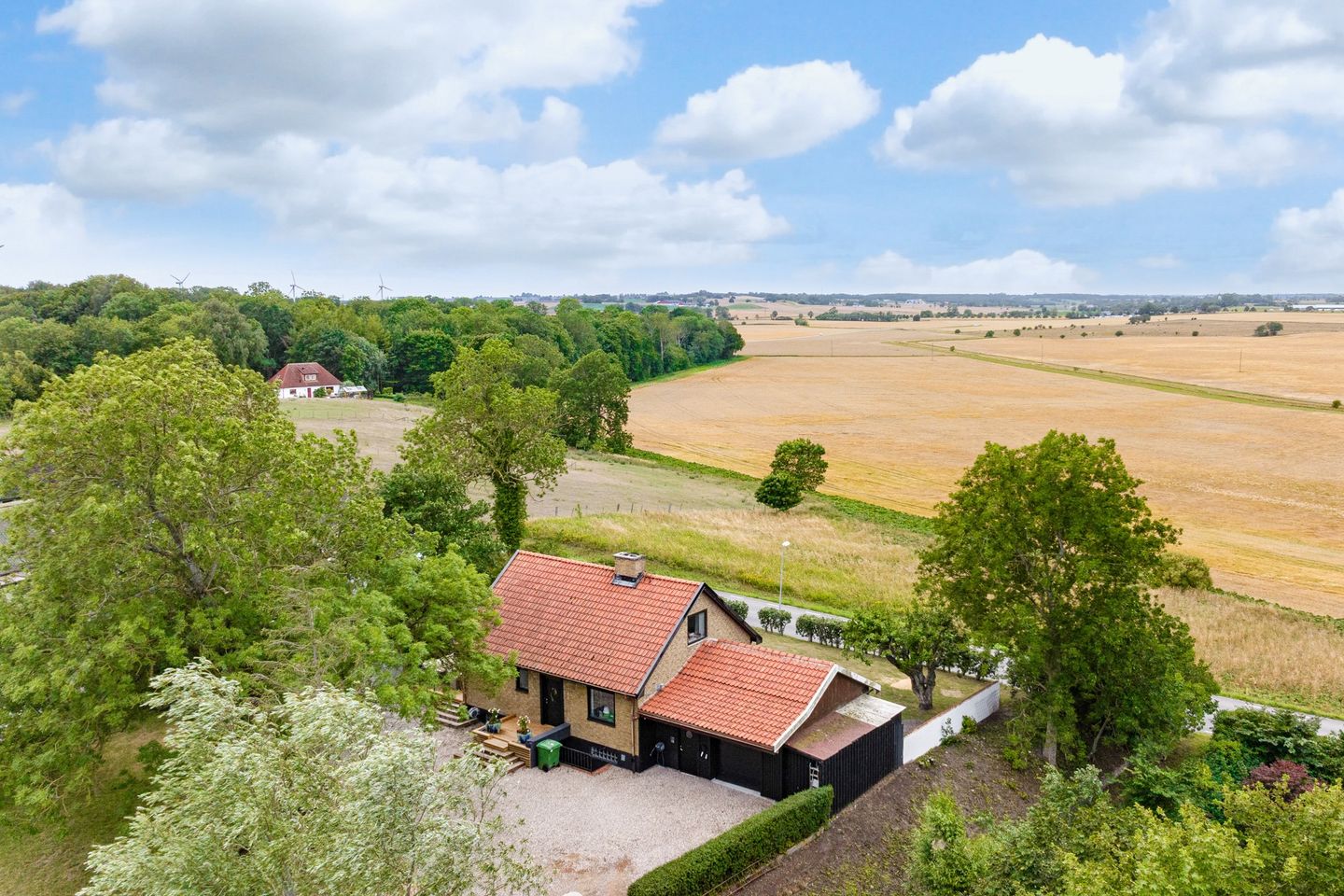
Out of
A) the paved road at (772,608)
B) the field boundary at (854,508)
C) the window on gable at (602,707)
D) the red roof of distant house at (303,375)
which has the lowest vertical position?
the field boundary at (854,508)

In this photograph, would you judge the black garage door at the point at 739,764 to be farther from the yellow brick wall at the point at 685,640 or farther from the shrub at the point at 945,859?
the shrub at the point at 945,859

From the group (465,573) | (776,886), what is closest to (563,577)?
(465,573)

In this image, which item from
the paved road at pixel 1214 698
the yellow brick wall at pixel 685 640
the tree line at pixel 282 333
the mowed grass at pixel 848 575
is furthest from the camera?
the tree line at pixel 282 333

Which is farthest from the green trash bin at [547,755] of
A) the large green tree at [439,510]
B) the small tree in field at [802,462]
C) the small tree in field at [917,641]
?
the small tree in field at [802,462]

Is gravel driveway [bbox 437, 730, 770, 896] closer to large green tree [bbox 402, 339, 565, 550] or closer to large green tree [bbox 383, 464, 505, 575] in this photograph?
large green tree [bbox 383, 464, 505, 575]

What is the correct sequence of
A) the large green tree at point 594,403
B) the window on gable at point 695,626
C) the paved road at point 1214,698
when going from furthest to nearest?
the large green tree at point 594,403 → the paved road at point 1214,698 → the window on gable at point 695,626

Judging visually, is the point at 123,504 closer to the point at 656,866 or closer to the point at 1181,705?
the point at 656,866

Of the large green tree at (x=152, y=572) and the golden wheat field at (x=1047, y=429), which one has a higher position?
the large green tree at (x=152, y=572)
